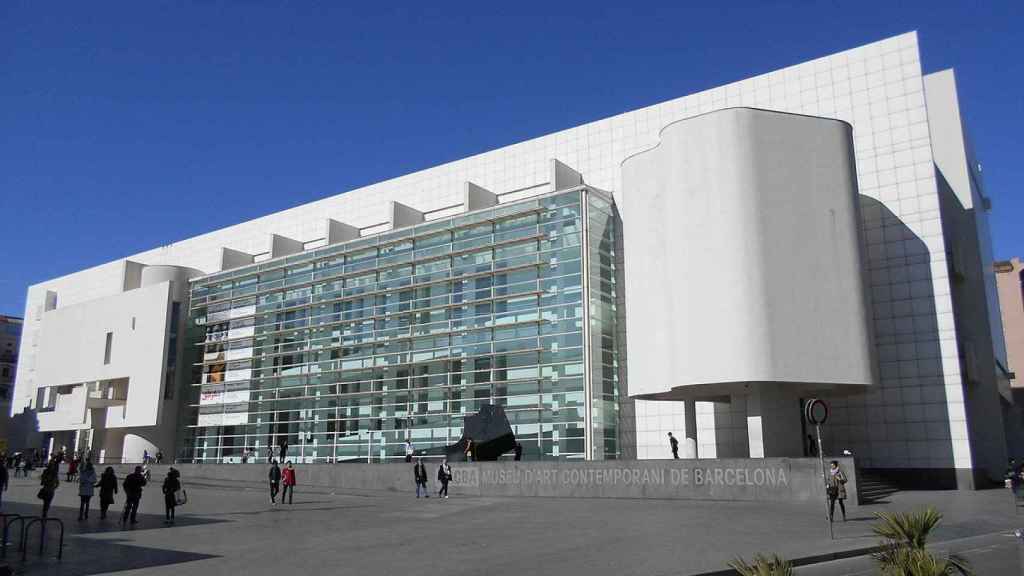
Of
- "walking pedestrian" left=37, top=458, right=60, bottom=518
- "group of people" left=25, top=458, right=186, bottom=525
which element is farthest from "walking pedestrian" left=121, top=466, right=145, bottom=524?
"walking pedestrian" left=37, top=458, right=60, bottom=518

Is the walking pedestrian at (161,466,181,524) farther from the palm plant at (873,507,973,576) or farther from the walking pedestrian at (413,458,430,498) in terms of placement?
the palm plant at (873,507,973,576)

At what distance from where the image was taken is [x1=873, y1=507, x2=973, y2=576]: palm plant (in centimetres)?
628

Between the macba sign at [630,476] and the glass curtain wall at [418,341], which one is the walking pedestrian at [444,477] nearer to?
the macba sign at [630,476]

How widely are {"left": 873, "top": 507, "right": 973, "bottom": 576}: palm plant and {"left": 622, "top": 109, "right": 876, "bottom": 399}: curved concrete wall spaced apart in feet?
72.4

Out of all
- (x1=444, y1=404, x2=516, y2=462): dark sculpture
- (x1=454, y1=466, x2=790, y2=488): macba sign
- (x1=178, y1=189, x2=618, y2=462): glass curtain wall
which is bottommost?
(x1=454, y1=466, x2=790, y2=488): macba sign

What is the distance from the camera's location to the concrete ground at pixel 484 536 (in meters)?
13.7

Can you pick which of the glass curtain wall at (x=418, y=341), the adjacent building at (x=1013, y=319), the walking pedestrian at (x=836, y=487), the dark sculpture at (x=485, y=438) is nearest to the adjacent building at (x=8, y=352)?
the glass curtain wall at (x=418, y=341)

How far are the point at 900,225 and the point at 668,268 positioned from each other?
36.8 ft

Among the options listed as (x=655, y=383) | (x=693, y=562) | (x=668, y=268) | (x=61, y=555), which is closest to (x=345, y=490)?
(x=655, y=383)

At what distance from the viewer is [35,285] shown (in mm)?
85312

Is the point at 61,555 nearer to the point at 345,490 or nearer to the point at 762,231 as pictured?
the point at 345,490

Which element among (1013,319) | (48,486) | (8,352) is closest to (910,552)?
(48,486)

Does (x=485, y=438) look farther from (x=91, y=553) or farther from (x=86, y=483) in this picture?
(x=91, y=553)

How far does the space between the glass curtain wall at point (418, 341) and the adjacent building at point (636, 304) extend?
150mm
